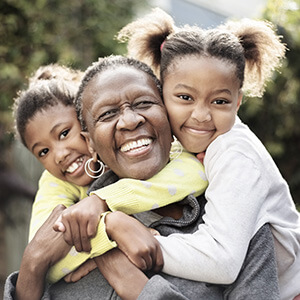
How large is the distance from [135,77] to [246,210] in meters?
0.75

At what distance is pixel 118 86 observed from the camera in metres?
2.38

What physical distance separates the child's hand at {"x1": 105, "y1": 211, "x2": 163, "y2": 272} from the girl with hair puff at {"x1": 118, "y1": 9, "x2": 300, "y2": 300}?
0.04 meters

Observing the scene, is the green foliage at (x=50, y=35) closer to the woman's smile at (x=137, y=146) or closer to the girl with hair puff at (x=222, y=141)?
the girl with hair puff at (x=222, y=141)

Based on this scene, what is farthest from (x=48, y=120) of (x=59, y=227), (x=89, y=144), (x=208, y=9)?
(x=208, y=9)

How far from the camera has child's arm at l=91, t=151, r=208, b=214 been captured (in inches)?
87.6

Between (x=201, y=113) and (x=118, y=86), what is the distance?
372 millimetres

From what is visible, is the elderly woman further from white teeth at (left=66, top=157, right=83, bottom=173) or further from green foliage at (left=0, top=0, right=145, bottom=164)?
green foliage at (left=0, top=0, right=145, bottom=164)

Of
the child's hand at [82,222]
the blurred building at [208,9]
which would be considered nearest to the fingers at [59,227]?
the child's hand at [82,222]

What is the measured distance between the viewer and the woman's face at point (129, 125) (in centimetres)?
234

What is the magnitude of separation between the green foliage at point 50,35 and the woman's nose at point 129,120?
347cm

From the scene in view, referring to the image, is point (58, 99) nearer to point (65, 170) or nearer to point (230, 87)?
point (65, 170)

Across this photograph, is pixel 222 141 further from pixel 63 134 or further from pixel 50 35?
pixel 50 35

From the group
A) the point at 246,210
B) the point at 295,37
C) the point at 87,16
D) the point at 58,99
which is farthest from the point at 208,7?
the point at 246,210

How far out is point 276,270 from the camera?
218cm
